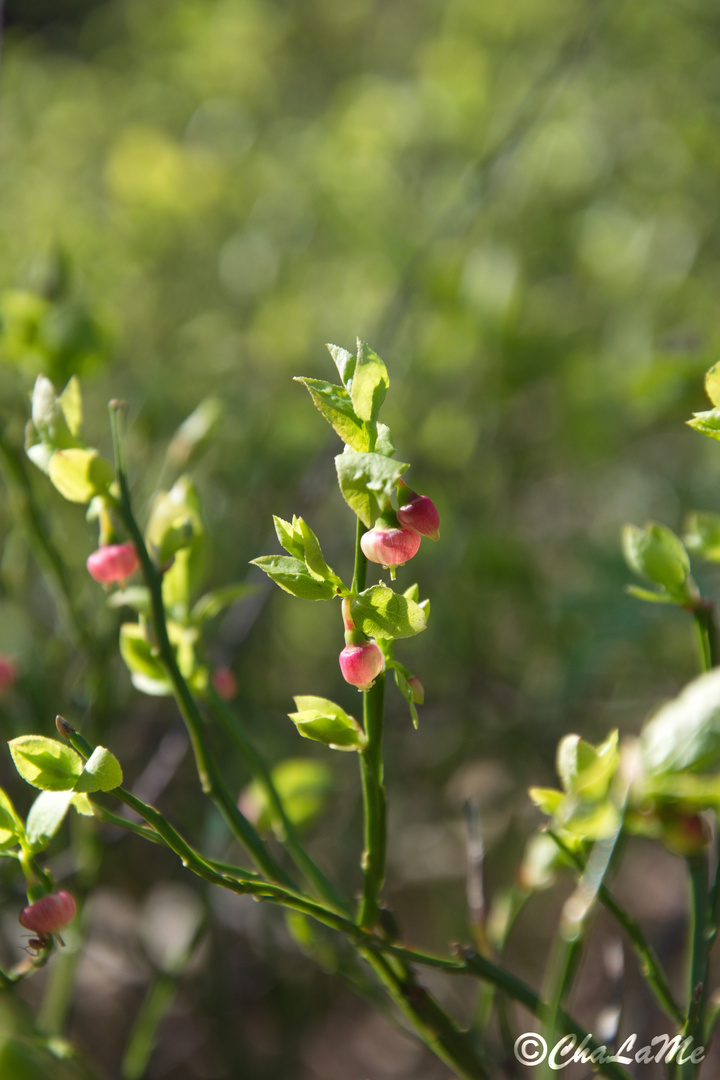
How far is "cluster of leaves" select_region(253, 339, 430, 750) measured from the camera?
0.32 m

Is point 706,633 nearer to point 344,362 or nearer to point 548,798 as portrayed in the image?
point 548,798

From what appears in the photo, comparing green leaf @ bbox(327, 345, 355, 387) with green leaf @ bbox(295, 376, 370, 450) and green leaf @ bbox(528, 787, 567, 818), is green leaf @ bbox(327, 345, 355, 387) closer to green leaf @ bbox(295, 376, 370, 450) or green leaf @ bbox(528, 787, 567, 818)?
green leaf @ bbox(295, 376, 370, 450)

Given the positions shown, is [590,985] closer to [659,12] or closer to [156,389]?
[156,389]

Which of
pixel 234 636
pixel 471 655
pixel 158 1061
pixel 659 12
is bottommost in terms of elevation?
pixel 158 1061

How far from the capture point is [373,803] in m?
0.39

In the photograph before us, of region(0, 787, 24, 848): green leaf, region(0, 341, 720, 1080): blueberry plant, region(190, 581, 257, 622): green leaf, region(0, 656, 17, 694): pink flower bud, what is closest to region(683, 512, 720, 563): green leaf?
region(0, 341, 720, 1080): blueberry plant

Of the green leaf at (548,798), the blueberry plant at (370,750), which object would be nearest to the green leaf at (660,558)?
the blueberry plant at (370,750)

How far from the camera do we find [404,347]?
1.28 metres

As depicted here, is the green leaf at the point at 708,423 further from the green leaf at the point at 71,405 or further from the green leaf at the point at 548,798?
the green leaf at the point at 71,405

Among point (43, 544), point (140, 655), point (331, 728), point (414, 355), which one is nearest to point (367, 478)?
point (331, 728)

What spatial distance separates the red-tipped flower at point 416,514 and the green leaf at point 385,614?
3 cm

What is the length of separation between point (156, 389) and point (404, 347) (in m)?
0.53

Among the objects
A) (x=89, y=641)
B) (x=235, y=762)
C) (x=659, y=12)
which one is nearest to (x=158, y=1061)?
(x=235, y=762)

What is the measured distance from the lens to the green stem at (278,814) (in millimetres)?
458
